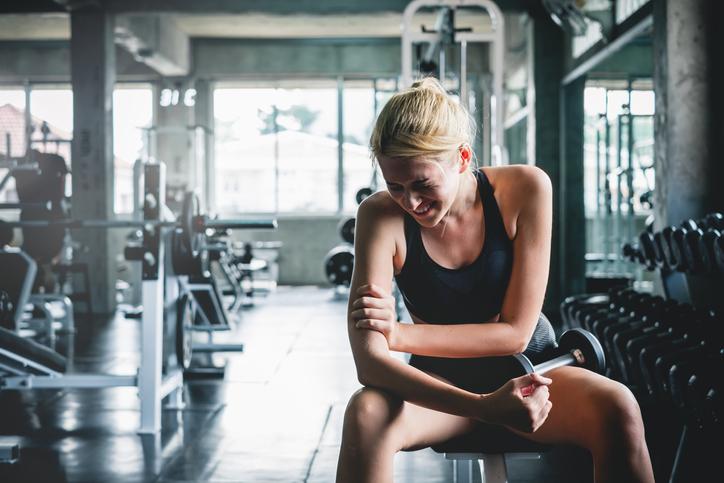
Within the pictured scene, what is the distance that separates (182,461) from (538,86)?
426cm

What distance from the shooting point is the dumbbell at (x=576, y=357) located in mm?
1111

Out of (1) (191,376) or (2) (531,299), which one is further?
(1) (191,376)

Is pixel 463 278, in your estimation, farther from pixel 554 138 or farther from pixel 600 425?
pixel 554 138

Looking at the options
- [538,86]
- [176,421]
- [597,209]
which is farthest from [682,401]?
[597,209]

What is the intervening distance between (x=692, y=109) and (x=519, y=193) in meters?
1.86

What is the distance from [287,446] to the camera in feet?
7.60

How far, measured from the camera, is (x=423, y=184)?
3.57 ft

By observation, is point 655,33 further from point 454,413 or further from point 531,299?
point 454,413

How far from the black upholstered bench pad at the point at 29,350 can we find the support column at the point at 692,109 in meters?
2.28

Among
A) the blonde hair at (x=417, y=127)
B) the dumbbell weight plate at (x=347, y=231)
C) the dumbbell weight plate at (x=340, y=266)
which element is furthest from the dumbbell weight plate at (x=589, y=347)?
the dumbbell weight plate at (x=340, y=266)

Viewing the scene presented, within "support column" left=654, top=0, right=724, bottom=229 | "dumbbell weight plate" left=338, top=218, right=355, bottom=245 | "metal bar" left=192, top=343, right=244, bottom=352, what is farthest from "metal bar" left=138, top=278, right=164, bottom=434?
"dumbbell weight plate" left=338, top=218, right=355, bottom=245

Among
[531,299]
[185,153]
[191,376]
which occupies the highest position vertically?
[185,153]

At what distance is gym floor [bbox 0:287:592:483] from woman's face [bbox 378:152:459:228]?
1117mm

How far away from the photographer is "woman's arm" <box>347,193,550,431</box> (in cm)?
99
